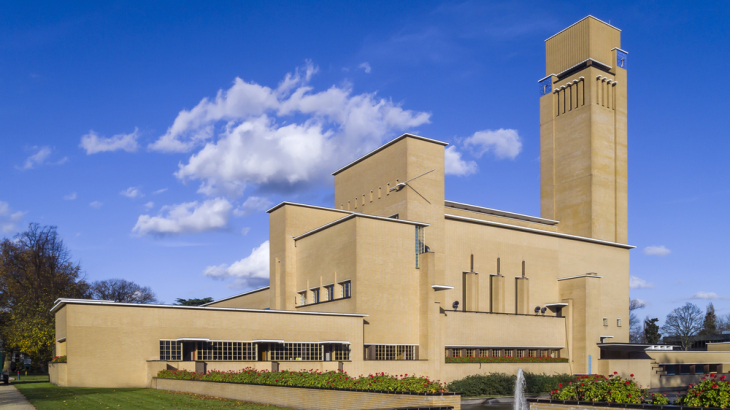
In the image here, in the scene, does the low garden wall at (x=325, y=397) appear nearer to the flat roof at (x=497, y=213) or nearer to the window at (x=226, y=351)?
the window at (x=226, y=351)

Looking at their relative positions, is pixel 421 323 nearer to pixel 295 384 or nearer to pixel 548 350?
pixel 548 350

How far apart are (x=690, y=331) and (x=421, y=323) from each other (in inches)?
3195

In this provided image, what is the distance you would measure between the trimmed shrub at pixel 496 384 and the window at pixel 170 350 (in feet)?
55.4

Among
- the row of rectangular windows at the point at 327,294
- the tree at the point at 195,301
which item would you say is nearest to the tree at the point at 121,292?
the tree at the point at 195,301

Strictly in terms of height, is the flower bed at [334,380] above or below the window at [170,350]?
above

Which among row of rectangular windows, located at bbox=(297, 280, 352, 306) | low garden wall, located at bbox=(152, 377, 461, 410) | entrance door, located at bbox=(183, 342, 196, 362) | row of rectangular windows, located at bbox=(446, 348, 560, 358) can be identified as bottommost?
row of rectangular windows, located at bbox=(446, 348, 560, 358)

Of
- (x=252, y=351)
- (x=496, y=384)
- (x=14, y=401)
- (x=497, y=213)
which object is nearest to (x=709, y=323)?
(x=497, y=213)

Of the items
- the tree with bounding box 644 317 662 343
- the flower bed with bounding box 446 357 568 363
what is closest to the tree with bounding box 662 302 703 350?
the tree with bounding box 644 317 662 343

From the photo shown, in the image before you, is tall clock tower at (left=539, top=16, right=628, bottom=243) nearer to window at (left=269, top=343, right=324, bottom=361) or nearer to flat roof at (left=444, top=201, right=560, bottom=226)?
A: flat roof at (left=444, top=201, right=560, bottom=226)

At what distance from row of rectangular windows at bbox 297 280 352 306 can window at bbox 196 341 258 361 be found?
8.53 metres

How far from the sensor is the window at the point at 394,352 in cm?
4141

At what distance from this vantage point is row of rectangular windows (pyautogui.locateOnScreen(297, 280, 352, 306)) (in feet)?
140

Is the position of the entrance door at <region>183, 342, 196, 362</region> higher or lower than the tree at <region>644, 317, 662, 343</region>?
higher

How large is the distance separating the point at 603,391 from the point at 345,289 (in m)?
29.3
